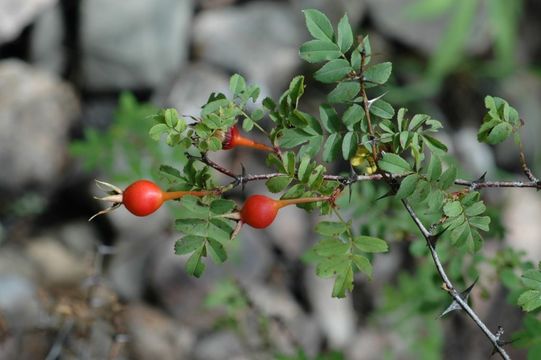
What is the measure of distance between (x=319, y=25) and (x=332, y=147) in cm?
17

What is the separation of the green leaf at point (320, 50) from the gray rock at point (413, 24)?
3.44 m

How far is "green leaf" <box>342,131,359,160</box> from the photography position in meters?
1.05

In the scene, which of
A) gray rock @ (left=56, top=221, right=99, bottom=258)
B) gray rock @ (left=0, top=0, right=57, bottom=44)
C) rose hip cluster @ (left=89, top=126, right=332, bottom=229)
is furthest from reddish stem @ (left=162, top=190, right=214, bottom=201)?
gray rock @ (left=0, top=0, right=57, bottom=44)

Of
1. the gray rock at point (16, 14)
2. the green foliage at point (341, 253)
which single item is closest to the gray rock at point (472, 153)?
the gray rock at point (16, 14)

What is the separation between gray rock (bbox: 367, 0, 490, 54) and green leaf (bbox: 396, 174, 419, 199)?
347cm

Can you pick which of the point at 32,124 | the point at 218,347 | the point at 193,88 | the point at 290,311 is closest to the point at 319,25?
the point at 218,347

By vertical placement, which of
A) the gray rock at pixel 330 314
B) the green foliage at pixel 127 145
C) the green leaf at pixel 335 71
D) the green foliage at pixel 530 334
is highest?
the green leaf at pixel 335 71

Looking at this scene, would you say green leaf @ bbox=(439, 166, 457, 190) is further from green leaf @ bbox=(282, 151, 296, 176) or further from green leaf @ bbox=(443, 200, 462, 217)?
green leaf @ bbox=(282, 151, 296, 176)

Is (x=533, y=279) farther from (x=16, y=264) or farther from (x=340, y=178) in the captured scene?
(x=16, y=264)

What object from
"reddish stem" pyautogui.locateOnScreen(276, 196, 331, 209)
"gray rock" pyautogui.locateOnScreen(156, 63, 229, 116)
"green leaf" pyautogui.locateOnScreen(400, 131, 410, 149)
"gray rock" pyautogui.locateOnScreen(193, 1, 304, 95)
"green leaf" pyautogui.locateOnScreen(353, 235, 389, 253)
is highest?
"green leaf" pyautogui.locateOnScreen(400, 131, 410, 149)

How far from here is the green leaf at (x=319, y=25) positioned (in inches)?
40.8

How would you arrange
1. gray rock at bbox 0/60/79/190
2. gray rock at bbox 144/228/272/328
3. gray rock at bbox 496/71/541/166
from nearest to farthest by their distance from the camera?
gray rock at bbox 144/228/272/328 < gray rock at bbox 0/60/79/190 < gray rock at bbox 496/71/541/166

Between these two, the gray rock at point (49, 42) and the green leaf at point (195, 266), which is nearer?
the green leaf at point (195, 266)

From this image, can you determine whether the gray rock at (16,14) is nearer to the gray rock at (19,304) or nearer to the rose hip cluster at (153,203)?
the gray rock at (19,304)
